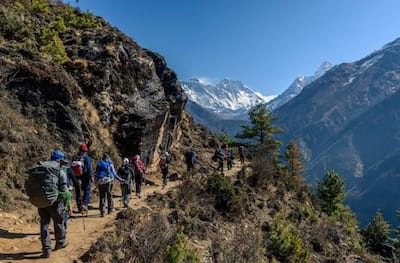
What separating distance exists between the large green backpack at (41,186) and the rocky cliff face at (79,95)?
4.77m

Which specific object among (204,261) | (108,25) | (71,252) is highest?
(108,25)

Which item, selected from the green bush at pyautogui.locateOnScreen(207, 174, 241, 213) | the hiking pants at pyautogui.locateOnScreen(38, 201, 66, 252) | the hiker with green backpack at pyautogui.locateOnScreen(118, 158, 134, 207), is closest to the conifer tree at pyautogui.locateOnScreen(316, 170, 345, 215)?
the green bush at pyautogui.locateOnScreen(207, 174, 241, 213)

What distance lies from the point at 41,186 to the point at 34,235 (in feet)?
7.98

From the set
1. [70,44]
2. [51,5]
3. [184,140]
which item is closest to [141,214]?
[70,44]

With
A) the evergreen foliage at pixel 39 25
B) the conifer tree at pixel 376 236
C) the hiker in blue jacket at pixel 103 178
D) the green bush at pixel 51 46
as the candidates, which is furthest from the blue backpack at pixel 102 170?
the conifer tree at pixel 376 236

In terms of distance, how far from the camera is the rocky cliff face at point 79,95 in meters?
16.1

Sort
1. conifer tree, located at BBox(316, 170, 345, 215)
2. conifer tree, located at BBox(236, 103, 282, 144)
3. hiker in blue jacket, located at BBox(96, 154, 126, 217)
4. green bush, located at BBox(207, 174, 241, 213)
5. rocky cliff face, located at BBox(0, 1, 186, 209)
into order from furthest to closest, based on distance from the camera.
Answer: conifer tree, located at BBox(236, 103, 282, 144), conifer tree, located at BBox(316, 170, 345, 215), green bush, located at BBox(207, 174, 241, 213), rocky cliff face, located at BBox(0, 1, 186, 209), hiker in blue jacket, located at BBox(96, 154, 126, 217)

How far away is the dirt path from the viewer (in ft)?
27.7

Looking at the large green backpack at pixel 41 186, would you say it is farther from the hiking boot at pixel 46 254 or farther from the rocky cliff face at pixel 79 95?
the rocky cliff face at pixel 79 95

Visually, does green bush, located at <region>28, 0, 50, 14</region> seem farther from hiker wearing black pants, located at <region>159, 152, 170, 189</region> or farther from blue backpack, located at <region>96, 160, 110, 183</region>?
blue backpack, located at <region>96, 160, 110, 183</region>

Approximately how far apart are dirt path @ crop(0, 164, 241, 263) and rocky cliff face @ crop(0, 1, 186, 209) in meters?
2.01

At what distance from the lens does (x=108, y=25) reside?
3194 centimetres

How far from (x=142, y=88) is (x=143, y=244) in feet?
60.8

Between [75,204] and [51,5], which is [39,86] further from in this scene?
[51,5]
